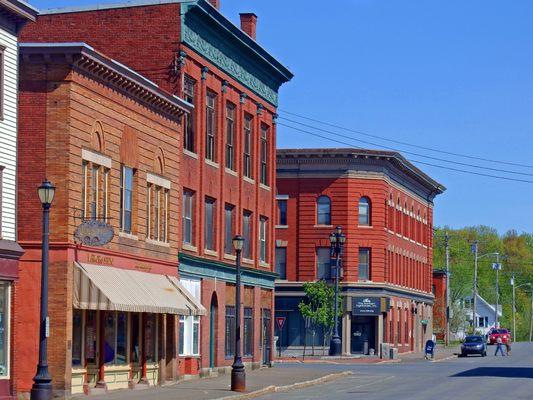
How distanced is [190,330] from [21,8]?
1892cm

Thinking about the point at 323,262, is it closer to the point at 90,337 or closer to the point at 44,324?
the point at 90,337

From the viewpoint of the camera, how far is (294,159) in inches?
→ 3492

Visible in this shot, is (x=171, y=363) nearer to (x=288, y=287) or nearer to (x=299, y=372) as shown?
(x=299, y=372)

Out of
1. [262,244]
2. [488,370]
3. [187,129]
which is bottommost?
[488,370]

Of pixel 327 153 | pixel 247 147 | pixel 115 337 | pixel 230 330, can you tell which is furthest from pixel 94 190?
pixel 327 153

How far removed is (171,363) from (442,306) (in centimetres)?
8795

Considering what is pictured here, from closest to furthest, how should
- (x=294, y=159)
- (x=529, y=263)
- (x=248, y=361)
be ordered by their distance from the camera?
(x=248, y=361) → (x=294, y=159) → (x=529, y=263)

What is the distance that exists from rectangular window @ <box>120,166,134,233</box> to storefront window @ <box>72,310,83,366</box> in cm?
434

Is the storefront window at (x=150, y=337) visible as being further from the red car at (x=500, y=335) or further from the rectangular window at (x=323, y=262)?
the red car at (x=500, y=335)

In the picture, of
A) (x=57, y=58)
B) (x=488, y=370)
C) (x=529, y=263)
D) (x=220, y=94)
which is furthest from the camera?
(x=529, y=263)

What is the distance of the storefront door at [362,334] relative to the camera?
89.4 metres

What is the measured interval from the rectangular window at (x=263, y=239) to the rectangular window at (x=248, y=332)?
354 cm

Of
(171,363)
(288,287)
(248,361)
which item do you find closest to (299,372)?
(248,361)

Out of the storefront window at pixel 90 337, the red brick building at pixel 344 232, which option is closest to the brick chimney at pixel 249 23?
the red brick building at pixel 344 232
